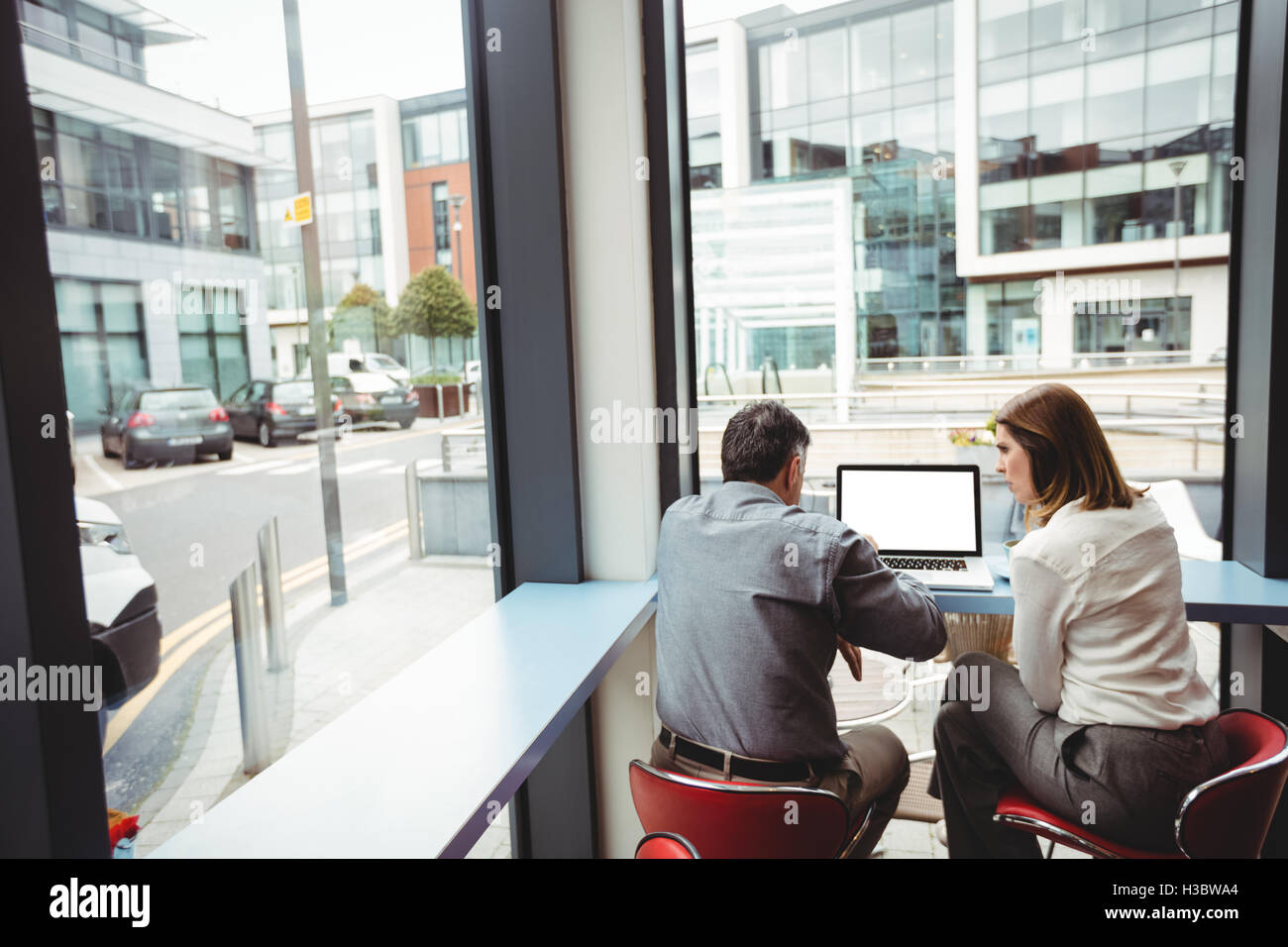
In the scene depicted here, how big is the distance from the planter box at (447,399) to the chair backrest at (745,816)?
46.4 inches

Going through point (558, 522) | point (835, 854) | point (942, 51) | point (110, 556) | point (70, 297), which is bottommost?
point (835, 854)

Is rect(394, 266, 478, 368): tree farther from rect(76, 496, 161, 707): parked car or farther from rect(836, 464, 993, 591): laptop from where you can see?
rect(836, 464, 993, 591): laptop

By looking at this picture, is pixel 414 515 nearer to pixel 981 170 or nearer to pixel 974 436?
pixel 974 436

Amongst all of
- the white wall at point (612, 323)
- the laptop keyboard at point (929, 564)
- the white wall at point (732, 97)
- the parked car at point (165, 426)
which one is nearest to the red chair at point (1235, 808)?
the laptop keyboard at point (929, 564)

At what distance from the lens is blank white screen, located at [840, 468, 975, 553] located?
2506mm

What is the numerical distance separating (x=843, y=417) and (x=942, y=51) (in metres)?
1.17

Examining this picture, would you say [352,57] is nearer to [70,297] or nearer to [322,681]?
[70,297]

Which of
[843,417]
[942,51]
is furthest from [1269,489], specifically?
[942,51]

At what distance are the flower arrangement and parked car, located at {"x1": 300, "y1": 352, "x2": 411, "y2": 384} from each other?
1697 mm

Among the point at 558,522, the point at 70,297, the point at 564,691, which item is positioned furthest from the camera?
the point at 558,522

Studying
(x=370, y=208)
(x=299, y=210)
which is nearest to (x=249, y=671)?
(x=299, y=210)

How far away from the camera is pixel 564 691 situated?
1.66 meters

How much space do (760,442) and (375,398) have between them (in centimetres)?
92
